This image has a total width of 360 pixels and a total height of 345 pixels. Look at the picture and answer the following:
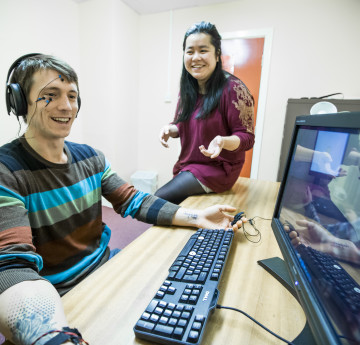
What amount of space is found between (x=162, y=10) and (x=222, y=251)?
10.3 ft

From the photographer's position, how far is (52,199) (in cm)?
73

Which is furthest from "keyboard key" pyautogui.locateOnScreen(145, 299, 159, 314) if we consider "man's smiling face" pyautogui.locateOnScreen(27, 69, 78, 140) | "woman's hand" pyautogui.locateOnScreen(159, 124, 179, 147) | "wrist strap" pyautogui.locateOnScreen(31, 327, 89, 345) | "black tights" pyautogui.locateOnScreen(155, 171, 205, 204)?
"woman's hand" pyautogui.locateOnScreen(159, 124, 179, 147)

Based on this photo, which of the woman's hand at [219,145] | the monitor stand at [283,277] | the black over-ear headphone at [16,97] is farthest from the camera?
the woman's hand at [219,145]

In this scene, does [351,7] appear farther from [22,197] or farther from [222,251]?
[22,197]

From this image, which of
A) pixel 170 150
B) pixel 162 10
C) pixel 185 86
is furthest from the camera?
pixel 170 150

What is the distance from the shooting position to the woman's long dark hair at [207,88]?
1258 millimetres

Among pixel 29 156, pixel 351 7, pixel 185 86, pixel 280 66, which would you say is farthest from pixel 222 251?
pixel 351 7

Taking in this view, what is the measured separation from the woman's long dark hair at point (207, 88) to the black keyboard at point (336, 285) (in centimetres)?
96

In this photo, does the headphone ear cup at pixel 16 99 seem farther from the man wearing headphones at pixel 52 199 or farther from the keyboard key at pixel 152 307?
the keyboard key at pixel 152 307

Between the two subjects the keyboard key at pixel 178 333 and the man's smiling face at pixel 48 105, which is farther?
the man's smiling face at pixel 48 105

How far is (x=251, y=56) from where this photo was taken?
2668 millimetres

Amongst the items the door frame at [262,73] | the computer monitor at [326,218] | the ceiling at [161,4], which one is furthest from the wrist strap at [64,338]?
the ceiling at [161,4]

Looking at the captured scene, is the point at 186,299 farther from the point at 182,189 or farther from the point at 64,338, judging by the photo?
the point at 182,189

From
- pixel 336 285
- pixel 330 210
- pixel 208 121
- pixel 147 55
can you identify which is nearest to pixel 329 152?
pixel 330 210
